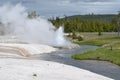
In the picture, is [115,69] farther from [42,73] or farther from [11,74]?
[11,74]

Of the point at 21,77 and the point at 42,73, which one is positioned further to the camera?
the point at 42,73

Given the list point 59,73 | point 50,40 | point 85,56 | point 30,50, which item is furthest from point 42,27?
point 59,73

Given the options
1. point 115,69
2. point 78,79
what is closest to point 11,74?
point 78,79

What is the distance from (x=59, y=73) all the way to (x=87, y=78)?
2640 millimetres

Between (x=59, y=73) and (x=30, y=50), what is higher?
(x=59, y=73)

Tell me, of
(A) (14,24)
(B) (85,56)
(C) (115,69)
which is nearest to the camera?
(C) (115,69)

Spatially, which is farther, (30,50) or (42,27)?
(42,27)

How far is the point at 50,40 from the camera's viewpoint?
4660 inches

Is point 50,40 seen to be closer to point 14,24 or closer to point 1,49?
point 14,24

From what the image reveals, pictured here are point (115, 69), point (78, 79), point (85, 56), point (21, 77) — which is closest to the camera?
point (21, 77)

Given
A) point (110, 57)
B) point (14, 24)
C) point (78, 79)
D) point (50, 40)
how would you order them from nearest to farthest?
point (78, 79) → point (110, 57) → point (50, 40) → point (14, 24)

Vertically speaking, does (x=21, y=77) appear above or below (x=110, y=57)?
above

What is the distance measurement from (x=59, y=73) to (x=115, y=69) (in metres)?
15.2

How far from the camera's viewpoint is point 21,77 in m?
30.3
